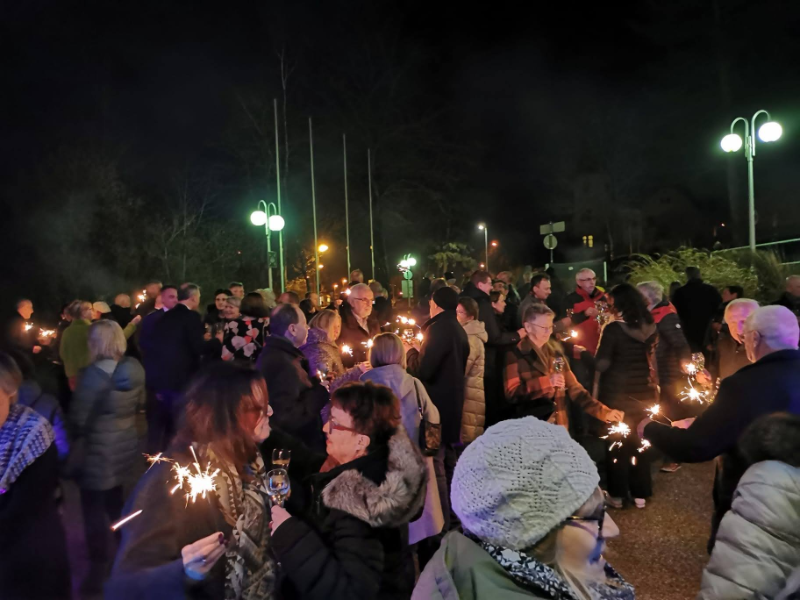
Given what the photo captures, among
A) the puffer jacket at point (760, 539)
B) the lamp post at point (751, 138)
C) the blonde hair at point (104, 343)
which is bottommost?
the puffer jacket at point (760, 539)

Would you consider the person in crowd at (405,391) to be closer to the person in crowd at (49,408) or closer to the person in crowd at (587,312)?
the person in crowd at (49,408)

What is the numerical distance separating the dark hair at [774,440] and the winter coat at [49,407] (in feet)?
13.0

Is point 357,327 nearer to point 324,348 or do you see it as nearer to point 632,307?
point 324,348

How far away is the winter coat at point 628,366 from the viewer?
5.89m

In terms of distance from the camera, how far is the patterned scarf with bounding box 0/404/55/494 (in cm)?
283

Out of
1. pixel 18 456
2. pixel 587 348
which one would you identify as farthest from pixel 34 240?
pixel 18 456

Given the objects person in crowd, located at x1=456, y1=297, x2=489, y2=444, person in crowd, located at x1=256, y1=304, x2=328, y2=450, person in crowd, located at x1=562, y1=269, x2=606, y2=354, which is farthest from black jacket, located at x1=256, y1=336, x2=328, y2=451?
person in crowd, located at x1=562, y1=269, x2=606, y2=354

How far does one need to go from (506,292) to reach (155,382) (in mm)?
6069

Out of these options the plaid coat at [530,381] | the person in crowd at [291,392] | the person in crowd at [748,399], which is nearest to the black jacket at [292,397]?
the person in crowd at [291,392]

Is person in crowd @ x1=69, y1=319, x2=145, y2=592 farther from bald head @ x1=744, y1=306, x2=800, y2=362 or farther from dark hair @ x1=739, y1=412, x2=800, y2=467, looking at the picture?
bald head @ x1=744, y1=306, x2=800, y2=362

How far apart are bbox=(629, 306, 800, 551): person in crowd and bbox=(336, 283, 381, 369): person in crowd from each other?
13.4 feet

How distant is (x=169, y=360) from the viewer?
6664 mm

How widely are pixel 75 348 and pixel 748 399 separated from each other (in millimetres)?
6872

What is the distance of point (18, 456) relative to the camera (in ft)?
9.37
